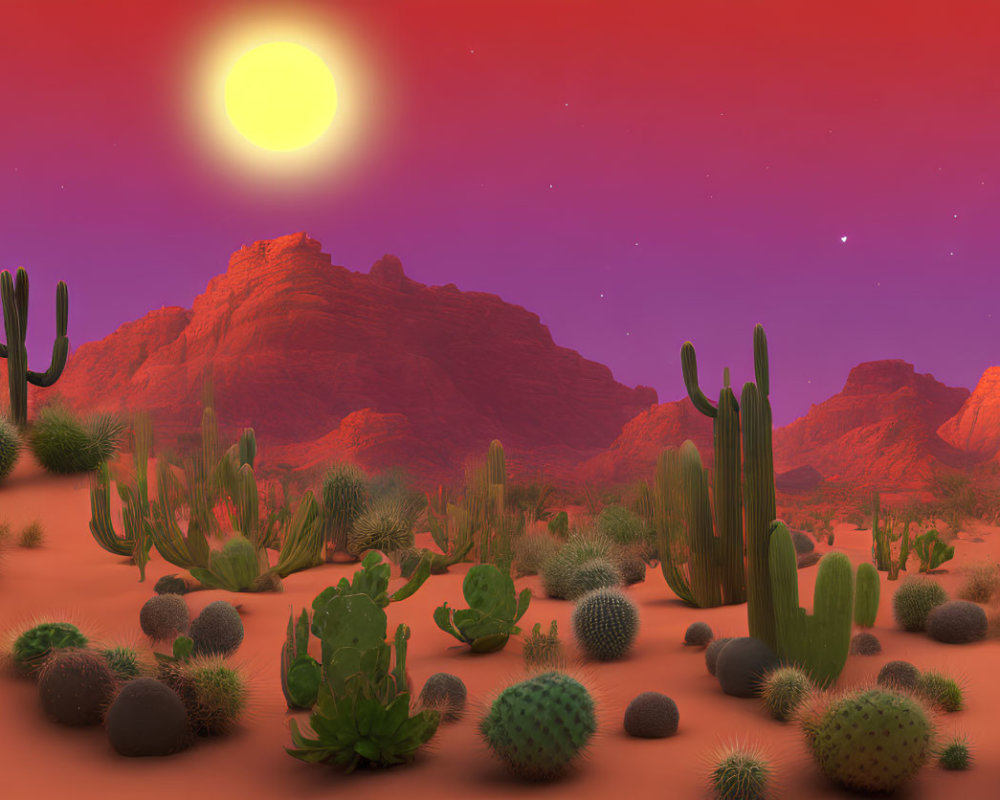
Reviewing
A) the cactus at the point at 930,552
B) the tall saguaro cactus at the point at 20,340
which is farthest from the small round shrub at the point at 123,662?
the cactus at the point at 930,552

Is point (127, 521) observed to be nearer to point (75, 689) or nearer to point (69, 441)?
point (69, 441)

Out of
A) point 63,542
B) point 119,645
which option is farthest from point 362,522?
point 119,645

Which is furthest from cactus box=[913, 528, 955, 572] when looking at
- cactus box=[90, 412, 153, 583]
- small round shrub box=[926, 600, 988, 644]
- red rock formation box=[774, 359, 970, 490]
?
red rock formation box=[774, 359, 970, 490]

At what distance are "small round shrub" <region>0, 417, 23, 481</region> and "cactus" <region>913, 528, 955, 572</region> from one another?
14.4m

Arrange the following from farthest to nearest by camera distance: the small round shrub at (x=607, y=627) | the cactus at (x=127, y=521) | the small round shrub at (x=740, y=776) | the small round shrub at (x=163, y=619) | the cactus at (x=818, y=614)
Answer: the cactus at (x=127, y=521) < the small round shrub at (x=163, y=619) < the small round shrub at (x=607, y=627) < the cactus at (x=818, y=614) < the small round shrub at (x=740, y=776)

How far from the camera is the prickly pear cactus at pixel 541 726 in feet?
16.9

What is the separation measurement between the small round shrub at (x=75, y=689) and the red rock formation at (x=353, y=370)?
139 ft

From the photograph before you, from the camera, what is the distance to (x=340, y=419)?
180 feet

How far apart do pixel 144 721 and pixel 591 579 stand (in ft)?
20.2

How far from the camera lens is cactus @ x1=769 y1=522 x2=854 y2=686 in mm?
6789

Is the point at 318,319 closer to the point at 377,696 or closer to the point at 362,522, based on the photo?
the point at 362,522

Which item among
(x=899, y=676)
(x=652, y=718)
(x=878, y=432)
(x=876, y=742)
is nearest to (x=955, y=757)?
(x=876, y=742)

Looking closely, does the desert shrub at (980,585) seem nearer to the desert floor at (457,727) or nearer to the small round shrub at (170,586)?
the desert floor at (457,727)

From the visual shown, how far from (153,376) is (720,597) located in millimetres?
55290
